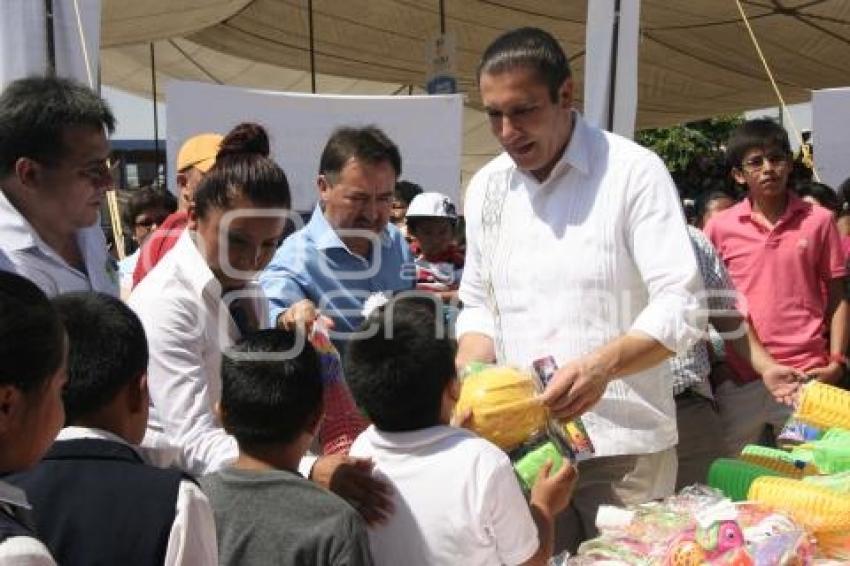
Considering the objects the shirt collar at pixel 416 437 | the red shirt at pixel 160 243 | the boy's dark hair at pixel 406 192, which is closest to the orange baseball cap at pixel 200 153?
the red shirt at pixel 160 243

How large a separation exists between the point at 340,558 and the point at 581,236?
0.90 m

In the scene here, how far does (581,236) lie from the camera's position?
2.25 m

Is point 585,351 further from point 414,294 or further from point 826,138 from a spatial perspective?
point 826,138

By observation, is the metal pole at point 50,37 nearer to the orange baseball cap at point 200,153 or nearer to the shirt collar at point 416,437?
the orange baseball cap at point 200,153

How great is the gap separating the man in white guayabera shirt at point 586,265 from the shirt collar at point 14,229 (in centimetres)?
92

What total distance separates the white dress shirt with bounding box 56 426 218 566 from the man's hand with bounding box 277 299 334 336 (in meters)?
0.65

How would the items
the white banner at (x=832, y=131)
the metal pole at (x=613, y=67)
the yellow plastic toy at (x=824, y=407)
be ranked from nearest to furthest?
the yellow plastic toy at (x=824, y=407), the metal pole at (x=613, y=67), the white banner at (x=832, y=131)

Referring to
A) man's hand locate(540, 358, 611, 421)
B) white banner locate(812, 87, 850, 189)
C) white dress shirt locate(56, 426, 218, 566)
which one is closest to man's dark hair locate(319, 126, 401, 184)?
man's hand locate(540, 358, 611, 421)

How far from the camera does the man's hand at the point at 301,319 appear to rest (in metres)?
2.11

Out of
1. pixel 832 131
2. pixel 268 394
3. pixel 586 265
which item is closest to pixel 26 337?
pixel 268 394

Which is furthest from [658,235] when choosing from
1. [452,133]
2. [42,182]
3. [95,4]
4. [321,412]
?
[452,133]

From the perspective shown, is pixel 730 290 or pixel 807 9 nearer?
pixel 730 290

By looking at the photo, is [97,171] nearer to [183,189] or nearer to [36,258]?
[36,258]

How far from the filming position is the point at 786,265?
13.1 feet
